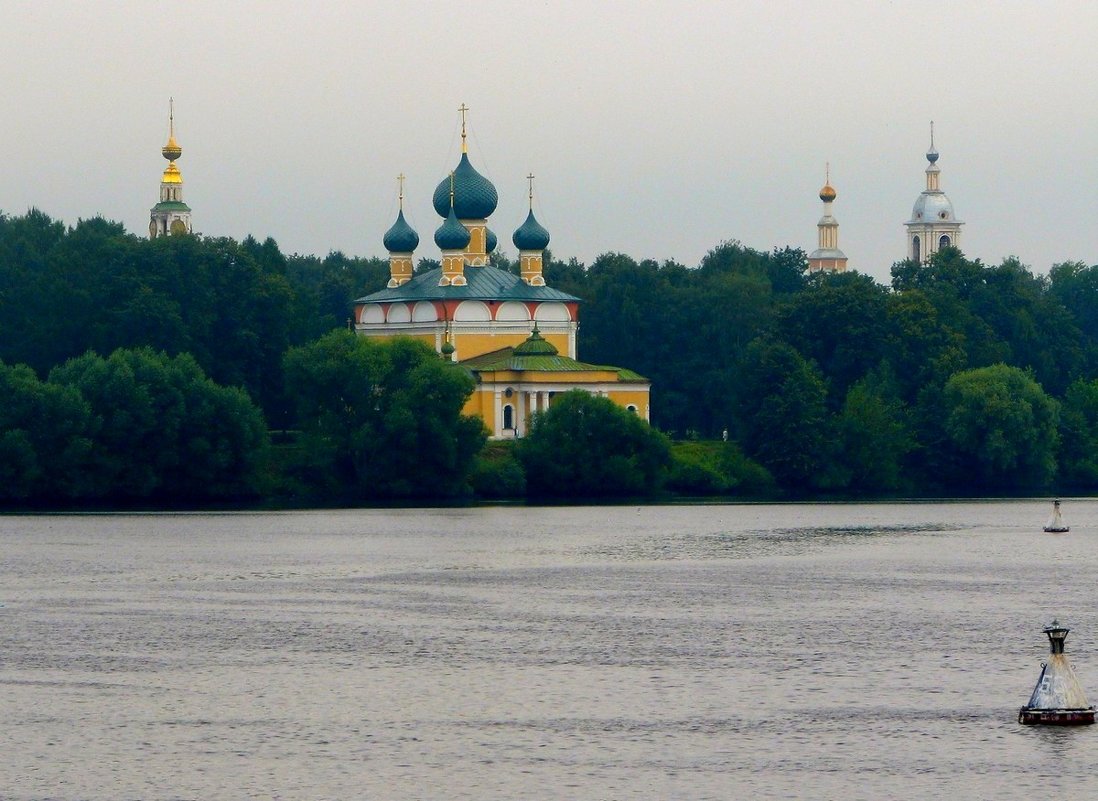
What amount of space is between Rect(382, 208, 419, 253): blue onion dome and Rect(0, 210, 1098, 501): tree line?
19.1ft

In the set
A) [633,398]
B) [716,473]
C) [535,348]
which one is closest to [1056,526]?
[716,473]

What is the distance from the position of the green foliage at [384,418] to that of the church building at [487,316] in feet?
34.7

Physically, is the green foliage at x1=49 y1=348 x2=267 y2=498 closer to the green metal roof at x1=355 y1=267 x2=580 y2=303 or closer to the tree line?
the tree line

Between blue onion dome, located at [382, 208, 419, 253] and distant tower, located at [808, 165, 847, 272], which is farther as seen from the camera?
distant tower, located at [808, 165, 847, 272]

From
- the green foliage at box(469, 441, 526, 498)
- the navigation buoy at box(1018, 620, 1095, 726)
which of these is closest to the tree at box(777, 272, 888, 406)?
the green foliage at box(469, 441, 526, 498)

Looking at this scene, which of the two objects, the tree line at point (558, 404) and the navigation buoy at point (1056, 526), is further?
the tree line at point (558, 404)

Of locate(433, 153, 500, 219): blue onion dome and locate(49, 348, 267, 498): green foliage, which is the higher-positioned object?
locate(433, 153, 500, 219): blue onion dome

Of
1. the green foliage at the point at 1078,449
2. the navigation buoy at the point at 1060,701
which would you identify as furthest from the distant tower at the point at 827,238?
the navigation buoy at the point at 1060,701

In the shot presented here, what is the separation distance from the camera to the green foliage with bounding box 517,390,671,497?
249 feet

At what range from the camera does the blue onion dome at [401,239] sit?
316 ft

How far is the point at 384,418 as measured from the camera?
239ft

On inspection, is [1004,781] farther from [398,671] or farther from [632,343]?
[632,343]

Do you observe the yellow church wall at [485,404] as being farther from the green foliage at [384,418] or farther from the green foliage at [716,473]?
the green foliage at [384,418]

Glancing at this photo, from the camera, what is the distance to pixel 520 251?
94750 mm
